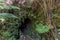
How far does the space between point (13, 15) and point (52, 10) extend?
2.02 feet

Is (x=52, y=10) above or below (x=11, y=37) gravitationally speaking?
above

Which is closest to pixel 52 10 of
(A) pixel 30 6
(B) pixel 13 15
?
(A) pixel 30 6

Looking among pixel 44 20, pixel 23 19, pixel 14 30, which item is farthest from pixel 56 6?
pixel 14 30

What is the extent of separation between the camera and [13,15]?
301cm

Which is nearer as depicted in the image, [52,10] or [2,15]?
[2,15]

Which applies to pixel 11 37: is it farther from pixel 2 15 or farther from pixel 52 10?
pixel 52 10

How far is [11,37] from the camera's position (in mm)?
2949

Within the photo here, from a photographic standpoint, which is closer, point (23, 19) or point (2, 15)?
point (2, 15)

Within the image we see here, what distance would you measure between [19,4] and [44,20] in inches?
19.0

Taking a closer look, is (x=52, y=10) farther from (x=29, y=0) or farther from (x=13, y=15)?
(x=13, y=15)

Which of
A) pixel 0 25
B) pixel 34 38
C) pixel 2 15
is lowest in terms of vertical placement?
pixel 34 38

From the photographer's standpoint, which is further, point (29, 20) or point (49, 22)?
point (29, 20)

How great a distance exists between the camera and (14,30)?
9.85 feet

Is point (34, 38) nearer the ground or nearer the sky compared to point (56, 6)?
nearer the ground
